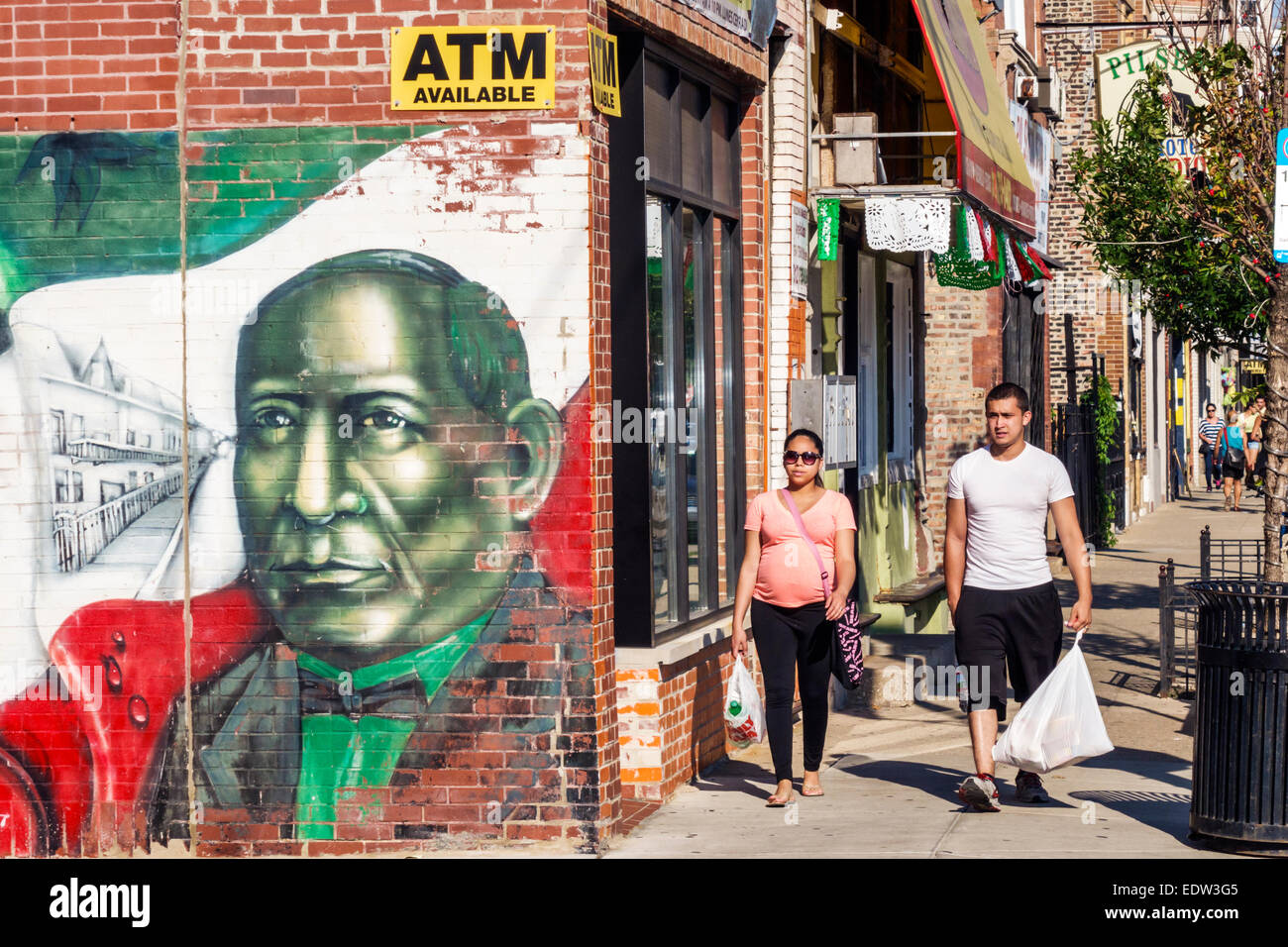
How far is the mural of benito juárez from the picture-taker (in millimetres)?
7992

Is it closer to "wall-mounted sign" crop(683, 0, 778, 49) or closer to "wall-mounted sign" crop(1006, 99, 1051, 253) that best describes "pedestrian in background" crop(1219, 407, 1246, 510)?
"wall-mounted sign" crop(1006, 99, 1051, 253)

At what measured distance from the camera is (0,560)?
26.8 feet

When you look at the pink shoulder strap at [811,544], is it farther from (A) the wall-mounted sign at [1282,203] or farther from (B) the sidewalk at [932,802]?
(A) the wall-mounted sign at [1282,203]

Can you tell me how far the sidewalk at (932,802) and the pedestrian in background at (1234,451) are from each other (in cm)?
1800

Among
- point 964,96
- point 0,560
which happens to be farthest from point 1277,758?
point 964,96

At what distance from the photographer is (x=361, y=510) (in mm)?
8062

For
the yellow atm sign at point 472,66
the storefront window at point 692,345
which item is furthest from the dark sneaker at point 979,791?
the yellow atm sign at point 472,66

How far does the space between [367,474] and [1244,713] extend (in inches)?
160

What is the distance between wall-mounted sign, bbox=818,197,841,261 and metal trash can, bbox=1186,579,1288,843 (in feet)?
17.0

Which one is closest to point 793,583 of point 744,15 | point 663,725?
point 663,725

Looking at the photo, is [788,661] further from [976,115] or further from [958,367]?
[958,367]

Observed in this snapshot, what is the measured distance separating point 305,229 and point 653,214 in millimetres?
2082

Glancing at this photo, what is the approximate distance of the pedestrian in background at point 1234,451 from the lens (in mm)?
30328
